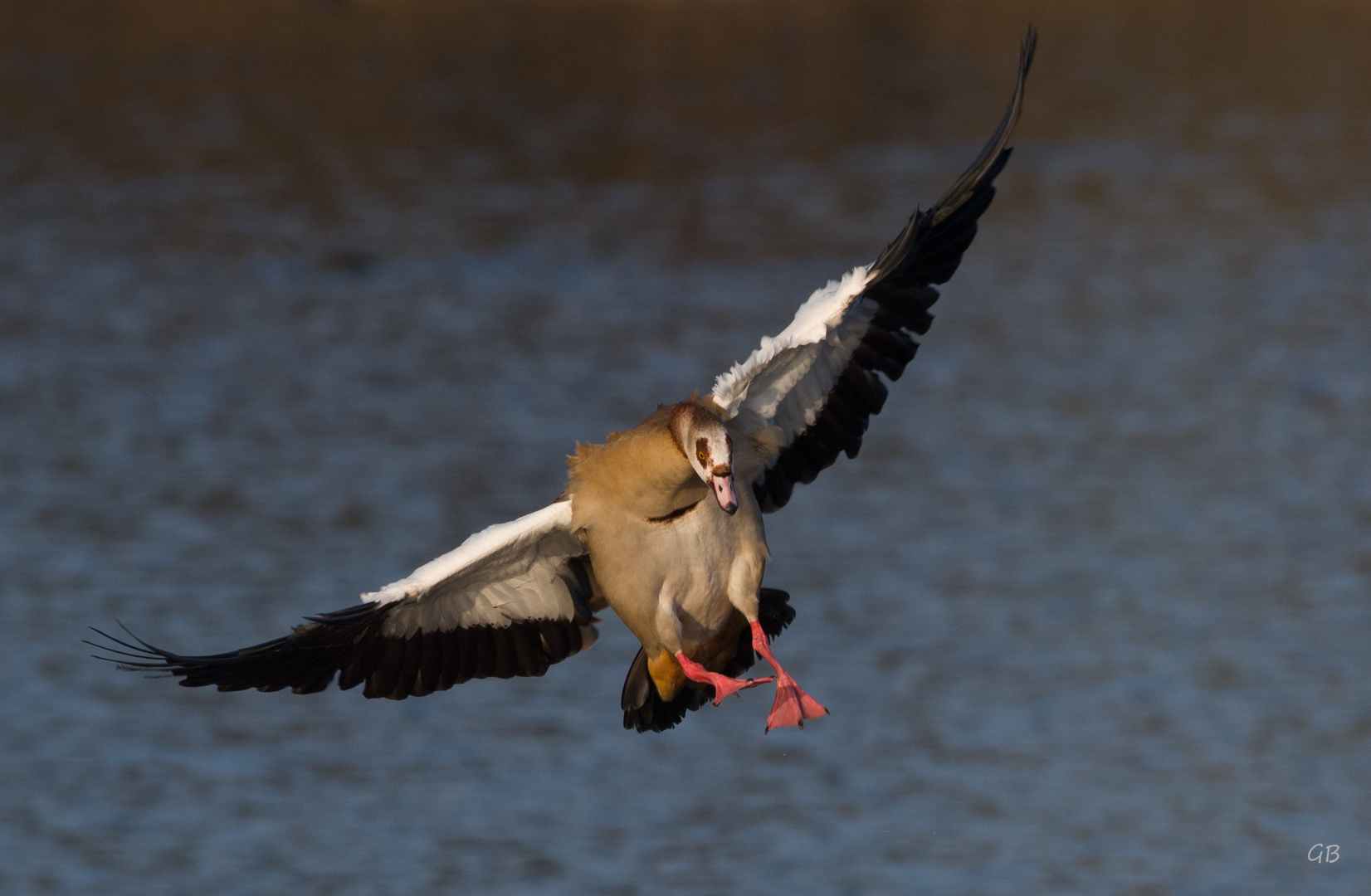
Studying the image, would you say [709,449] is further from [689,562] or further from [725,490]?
[689,562]

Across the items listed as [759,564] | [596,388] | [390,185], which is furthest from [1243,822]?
[390,185]

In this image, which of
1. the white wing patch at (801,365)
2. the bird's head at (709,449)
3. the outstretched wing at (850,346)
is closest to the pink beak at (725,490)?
the bird's head at (709,449)

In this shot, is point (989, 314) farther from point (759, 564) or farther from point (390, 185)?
point (759, 564)

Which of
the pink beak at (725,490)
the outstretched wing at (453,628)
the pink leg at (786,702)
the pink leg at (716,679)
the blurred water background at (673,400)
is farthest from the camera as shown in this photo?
the blurred water background at (673,400)

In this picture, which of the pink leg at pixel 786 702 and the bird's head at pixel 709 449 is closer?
the bird's head at pixel 709 449

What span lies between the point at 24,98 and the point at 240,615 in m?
A: 19.8

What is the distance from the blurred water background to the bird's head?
6.06 metres

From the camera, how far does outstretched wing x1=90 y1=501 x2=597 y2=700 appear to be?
304 inches

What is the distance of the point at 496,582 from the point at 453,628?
28 cm

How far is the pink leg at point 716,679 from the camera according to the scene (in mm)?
7176

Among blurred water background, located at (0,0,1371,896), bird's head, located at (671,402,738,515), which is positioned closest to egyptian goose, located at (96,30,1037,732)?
bird's head, located at (671,402,738,515)

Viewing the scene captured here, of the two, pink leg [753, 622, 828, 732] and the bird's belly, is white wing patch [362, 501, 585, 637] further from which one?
pink leg [753, 622, 828, 732]

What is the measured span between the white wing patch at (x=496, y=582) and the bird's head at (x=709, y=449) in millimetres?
920

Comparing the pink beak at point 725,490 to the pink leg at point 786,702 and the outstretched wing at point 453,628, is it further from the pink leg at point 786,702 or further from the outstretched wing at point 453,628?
the outstretched wing at point 453,628
